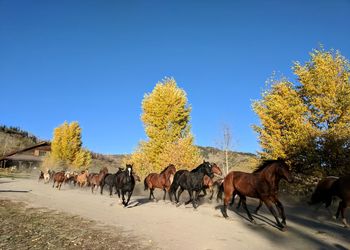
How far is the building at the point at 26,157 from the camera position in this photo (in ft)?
252

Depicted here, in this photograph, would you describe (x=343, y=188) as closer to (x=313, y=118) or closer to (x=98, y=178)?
(x=313, y=118)

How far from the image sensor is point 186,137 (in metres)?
33.2

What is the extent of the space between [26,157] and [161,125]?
6079 cm

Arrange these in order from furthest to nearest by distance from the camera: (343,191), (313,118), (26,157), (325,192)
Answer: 1. (26,157)
2. (313,118)
3. (325,192)
4. (343,191)

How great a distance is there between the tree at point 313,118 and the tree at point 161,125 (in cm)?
1011

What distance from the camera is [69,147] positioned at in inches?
2371

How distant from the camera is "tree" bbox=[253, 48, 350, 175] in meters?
19.6

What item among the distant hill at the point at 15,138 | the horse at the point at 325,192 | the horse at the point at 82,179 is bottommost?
the horse at the point at 325,192

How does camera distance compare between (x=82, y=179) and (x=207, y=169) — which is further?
(x=82, y=179)

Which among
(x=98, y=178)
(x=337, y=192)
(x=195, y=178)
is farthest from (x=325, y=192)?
(x=98, y=178)

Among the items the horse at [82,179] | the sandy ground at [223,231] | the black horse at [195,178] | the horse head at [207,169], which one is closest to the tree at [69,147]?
the horse at [82,179]

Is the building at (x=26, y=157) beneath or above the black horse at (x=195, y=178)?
above

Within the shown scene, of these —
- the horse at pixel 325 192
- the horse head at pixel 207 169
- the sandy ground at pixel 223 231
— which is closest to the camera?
the sandy ground at pixel 223 231

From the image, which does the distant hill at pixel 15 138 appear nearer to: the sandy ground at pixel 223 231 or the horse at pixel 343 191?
the sandy ground at pixel 223 231
